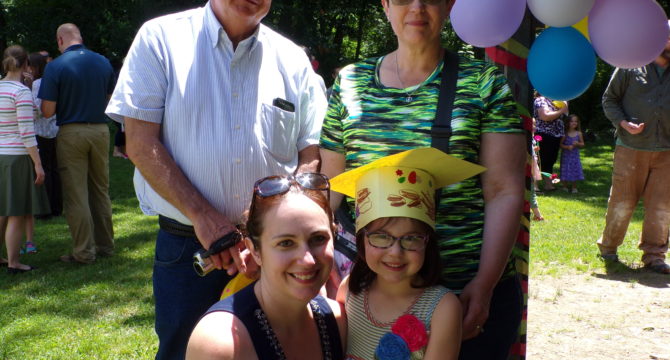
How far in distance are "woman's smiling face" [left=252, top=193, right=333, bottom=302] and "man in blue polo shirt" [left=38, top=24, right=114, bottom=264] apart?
5001 millimetres

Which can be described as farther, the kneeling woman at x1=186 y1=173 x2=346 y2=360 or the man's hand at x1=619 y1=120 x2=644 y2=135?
the man's hand at x1=619 y1=120 x2=644 y2=135

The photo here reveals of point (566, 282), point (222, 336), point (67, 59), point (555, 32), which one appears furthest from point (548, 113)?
point (222, 336)

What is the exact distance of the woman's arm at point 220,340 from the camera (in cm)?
183

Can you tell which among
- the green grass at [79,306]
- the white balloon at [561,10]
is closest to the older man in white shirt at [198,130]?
the white balloon at [561,10]

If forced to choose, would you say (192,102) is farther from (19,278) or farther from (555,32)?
(19,278)

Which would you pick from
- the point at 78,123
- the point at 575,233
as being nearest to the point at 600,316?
the point at 575,233

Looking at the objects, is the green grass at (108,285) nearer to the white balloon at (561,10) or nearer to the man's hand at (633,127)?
the man's hand at (633,127)

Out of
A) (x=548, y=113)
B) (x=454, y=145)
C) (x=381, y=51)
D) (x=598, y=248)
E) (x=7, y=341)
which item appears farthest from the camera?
(x=381, y=51)

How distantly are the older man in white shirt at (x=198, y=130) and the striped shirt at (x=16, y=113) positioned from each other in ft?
12.7

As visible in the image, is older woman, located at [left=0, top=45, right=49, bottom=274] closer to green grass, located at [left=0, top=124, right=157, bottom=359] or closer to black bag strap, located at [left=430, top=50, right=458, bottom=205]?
green grass, located at [left=0, top=124, right=157, bottom=359]

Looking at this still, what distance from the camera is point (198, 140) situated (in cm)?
255

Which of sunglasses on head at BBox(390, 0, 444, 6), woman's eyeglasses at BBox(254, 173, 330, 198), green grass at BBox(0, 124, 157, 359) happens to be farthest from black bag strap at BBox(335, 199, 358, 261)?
green grass at BBox(0, 124, 157, 359)

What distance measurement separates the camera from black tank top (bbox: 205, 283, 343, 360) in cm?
195

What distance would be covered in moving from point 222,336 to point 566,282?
5081 millimetres
